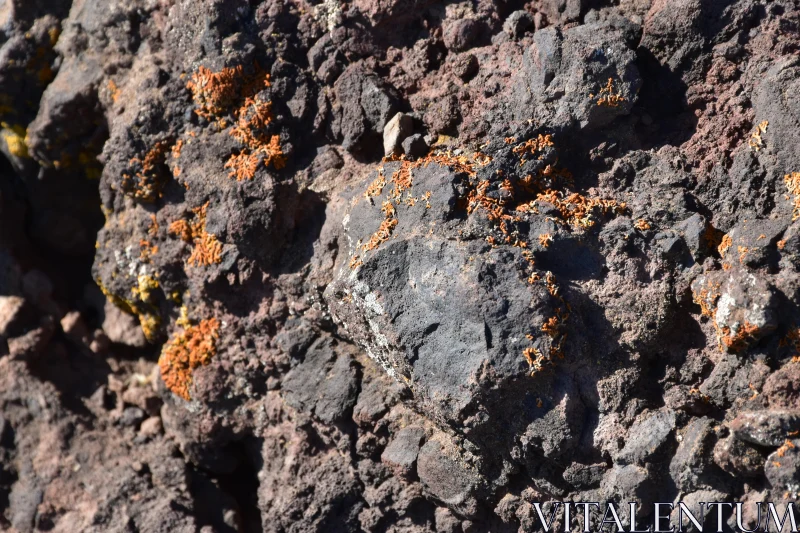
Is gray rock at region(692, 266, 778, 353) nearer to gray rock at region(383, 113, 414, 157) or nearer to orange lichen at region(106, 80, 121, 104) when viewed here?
gray rock at region(383, 113, 414, 157)

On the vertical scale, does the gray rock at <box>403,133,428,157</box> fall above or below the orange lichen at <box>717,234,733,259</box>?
above

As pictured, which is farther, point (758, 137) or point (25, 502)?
point (25, 502)

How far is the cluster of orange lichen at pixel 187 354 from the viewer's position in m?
3.26

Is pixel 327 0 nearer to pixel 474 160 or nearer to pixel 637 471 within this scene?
pixel 474 160

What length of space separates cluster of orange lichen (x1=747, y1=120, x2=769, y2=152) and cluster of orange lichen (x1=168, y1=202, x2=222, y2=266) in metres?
2.14

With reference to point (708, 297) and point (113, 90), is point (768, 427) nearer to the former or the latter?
point (708, 297)

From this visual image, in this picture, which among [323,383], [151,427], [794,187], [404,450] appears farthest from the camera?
[151,427]

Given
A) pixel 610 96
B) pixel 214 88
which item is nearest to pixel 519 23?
pixel 610 96

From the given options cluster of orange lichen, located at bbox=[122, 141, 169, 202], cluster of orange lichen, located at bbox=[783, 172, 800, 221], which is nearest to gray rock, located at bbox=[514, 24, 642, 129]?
cluster of orange lichen, located at bbox=[783, 172, 800, 221]

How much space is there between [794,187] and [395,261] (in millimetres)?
1327

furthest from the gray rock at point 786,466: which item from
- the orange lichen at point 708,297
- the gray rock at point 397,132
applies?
the gray rock at point 397,132

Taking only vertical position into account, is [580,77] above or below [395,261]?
above

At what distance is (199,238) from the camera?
318 centimetres

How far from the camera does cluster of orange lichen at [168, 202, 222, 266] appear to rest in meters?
3.13
